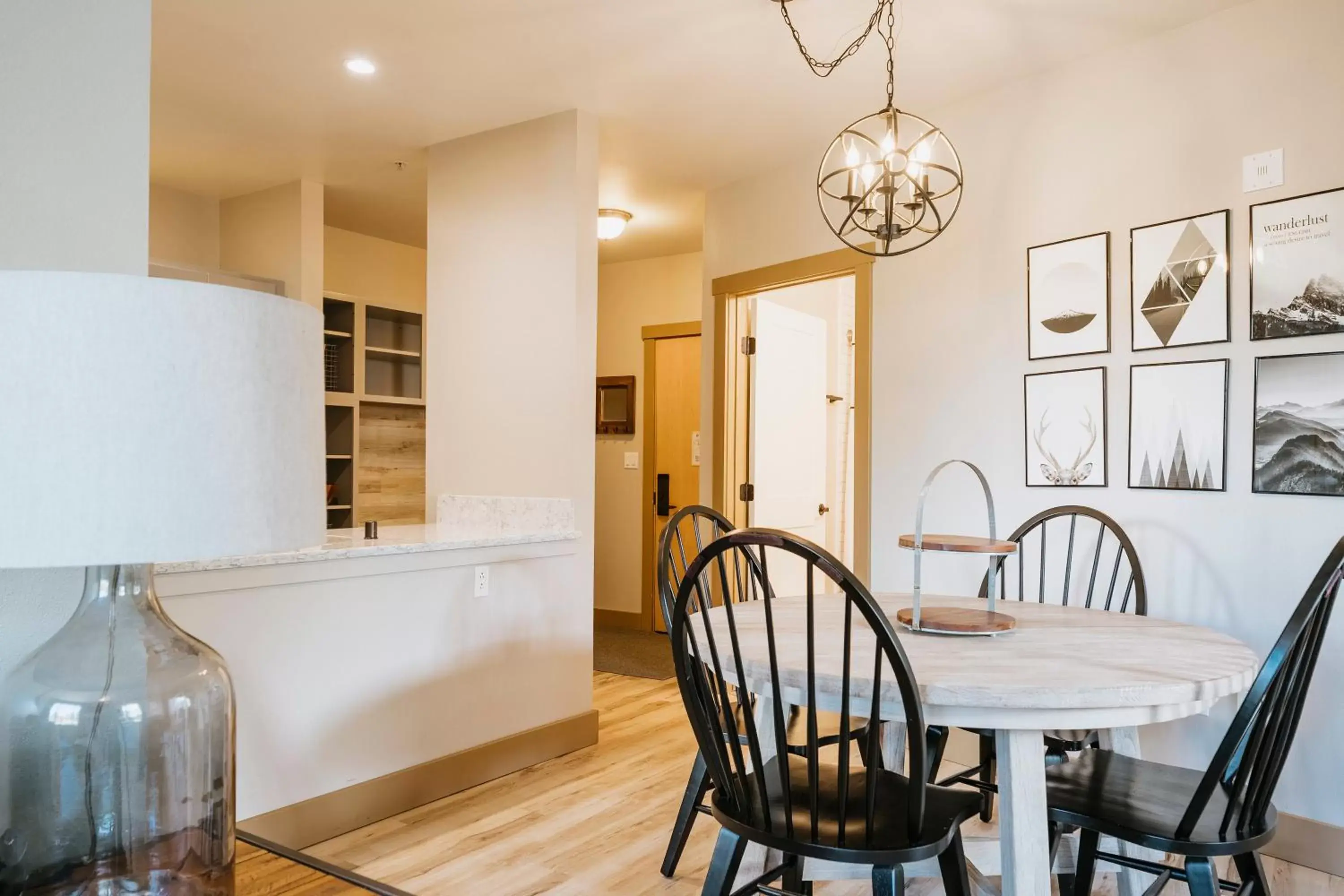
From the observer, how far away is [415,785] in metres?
2.88

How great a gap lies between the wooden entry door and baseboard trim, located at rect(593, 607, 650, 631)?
0.11m

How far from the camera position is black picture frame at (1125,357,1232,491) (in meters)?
2.66

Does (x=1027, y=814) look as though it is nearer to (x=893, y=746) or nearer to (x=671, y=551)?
(x=893, y=746)

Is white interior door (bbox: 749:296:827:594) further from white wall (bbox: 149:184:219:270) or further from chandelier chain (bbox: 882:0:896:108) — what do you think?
white wall (bbox: 149:184:219:270)

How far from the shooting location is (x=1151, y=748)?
2809mm

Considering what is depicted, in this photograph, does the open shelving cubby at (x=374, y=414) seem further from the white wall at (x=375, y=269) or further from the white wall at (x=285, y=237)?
the white wall at (x=285, y=237)

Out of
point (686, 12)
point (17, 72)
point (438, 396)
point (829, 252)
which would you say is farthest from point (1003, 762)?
point (438, 396)

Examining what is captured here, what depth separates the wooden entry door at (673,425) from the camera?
6.02 meters

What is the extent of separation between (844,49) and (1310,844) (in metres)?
2.78

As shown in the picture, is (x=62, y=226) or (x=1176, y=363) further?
(x=1176, y=363)

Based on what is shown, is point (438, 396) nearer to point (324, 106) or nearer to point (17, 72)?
point (324, 106)

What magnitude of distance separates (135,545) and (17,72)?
0.64 metres

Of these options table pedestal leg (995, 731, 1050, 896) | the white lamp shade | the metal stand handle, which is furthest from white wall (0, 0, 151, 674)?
table pedestal leg (995, 731, 1050, 896)

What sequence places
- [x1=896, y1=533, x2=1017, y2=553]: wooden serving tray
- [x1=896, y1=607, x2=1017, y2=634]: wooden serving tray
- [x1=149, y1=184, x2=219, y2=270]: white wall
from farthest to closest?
[x1=149, y1=184, x2=219, y2=270]: white wall < [x1=896, y1=607, x2=1017, y2=634]: wooden serving tray < [x1=896, y1=533, x2=1017, y2=553]: wooden serving tray
